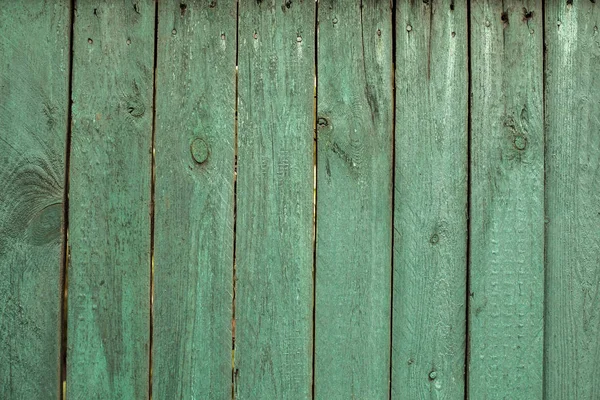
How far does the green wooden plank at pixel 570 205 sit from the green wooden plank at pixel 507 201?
0.10 ft

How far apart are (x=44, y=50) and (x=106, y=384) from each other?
74cm

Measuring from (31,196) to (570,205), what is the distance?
1.21m

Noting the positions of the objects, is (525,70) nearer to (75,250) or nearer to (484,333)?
(484,333)

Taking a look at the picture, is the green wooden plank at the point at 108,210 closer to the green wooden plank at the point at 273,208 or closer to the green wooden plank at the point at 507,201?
the green wooden plank at the point at 273,208

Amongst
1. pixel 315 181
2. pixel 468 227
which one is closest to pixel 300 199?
pixel 315 181

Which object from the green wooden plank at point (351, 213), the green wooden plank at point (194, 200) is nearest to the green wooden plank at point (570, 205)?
the green wooden plank at point (351, 213)

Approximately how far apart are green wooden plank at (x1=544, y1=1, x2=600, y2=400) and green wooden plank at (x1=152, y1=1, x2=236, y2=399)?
28.9 inches

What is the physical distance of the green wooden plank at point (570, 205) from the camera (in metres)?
1.47

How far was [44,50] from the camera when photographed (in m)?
1.38

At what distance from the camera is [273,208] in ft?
4.65

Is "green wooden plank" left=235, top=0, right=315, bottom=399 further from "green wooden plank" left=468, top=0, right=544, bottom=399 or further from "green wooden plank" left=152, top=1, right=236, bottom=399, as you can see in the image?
"green wooden plank" left=468, top=0, right=544, bottom=399

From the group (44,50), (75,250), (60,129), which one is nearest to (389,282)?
(75,250)

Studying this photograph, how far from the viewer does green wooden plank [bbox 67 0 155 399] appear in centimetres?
138

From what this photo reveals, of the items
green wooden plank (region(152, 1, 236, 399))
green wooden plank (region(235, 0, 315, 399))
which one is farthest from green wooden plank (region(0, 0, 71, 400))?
green wooden plank (region(235, 0, 315, 399))
